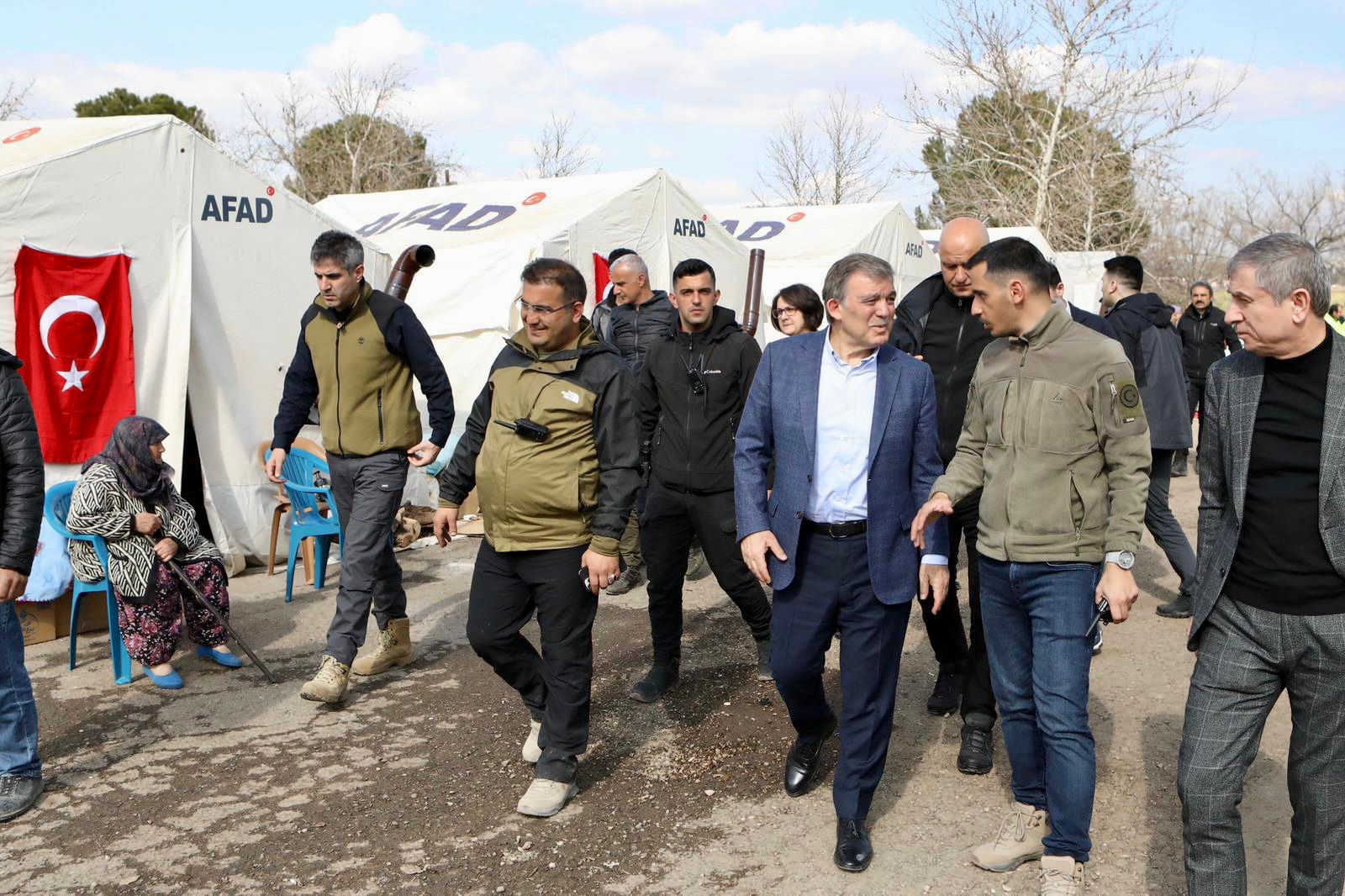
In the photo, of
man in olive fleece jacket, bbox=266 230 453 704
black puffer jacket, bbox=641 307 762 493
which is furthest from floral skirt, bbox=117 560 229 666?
black puffer jacket, bbox=641 307 762 493

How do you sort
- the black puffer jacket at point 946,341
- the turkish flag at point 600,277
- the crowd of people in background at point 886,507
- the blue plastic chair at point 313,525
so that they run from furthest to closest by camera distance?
the turkish flag at point 600,277 → the blue plastic chair at point 313,525 → the black puffer jacket at point 946,341 → the crowd of people in background at point 886,507

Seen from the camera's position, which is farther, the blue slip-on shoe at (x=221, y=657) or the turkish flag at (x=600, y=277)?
the turkish flag at (x=600, y=277)

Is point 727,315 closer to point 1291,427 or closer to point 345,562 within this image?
point 345,562

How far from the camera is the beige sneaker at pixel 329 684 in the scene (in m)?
5.09

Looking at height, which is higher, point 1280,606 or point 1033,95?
point 1033,95

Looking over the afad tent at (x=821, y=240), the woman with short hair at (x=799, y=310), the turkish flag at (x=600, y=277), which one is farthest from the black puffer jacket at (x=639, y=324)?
the afad tent at (x=821, y=240)

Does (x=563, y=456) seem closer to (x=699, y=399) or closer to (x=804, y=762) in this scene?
(x=699, y=399)

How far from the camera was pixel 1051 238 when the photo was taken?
30688mm

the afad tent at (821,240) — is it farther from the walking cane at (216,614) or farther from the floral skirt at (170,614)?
the walking cane at (216,614)

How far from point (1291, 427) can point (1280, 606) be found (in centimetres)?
45

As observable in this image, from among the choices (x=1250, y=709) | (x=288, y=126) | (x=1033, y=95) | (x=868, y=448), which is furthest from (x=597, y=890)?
(x=288, y=126)

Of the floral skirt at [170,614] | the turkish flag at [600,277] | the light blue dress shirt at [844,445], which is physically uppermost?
the turkish flag at [600,277]

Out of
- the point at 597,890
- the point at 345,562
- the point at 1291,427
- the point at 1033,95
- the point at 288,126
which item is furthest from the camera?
the point at 288,126

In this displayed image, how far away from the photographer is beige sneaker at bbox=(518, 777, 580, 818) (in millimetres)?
4004
